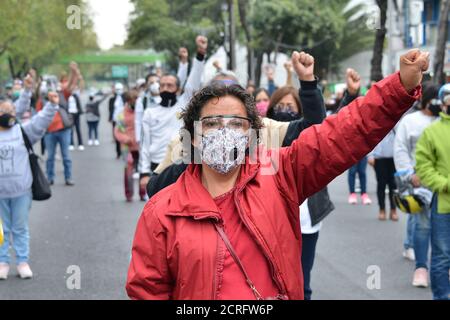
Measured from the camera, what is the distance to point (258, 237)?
322cm

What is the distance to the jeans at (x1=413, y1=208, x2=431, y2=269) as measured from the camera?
8.06 metres

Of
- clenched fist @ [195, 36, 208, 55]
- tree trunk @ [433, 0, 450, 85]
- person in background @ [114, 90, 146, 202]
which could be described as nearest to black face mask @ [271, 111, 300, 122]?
clenched fist @ [195, 36, 208, 55]

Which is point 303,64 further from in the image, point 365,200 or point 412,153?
point 365,200

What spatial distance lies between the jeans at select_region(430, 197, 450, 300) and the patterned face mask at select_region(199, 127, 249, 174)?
3.47 meters

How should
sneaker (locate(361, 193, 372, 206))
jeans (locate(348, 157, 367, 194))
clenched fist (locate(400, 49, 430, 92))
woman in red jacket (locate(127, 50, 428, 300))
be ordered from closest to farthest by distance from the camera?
clenched fist (locate(400, 49, 430, 92)), woman in red jacket (locate(127, 50, 428, 300)), jeans (locate(348, 157, 367, 194)), sneaker (locate(361, 193, 372, 206))

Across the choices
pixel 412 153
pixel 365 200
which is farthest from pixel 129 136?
pixel 412 153

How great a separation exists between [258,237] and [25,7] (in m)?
32.0

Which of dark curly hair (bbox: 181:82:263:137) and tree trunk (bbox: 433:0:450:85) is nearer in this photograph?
dark curly hair (bbox: 181:82:263:137)

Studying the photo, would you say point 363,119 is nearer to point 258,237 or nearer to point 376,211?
point 258,237

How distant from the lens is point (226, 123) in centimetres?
344

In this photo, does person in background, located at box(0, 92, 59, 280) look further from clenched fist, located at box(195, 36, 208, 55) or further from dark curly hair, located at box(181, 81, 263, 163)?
dark curly hair, located at box(181, 81, 263, 163)

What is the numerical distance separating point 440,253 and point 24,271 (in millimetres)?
3811
